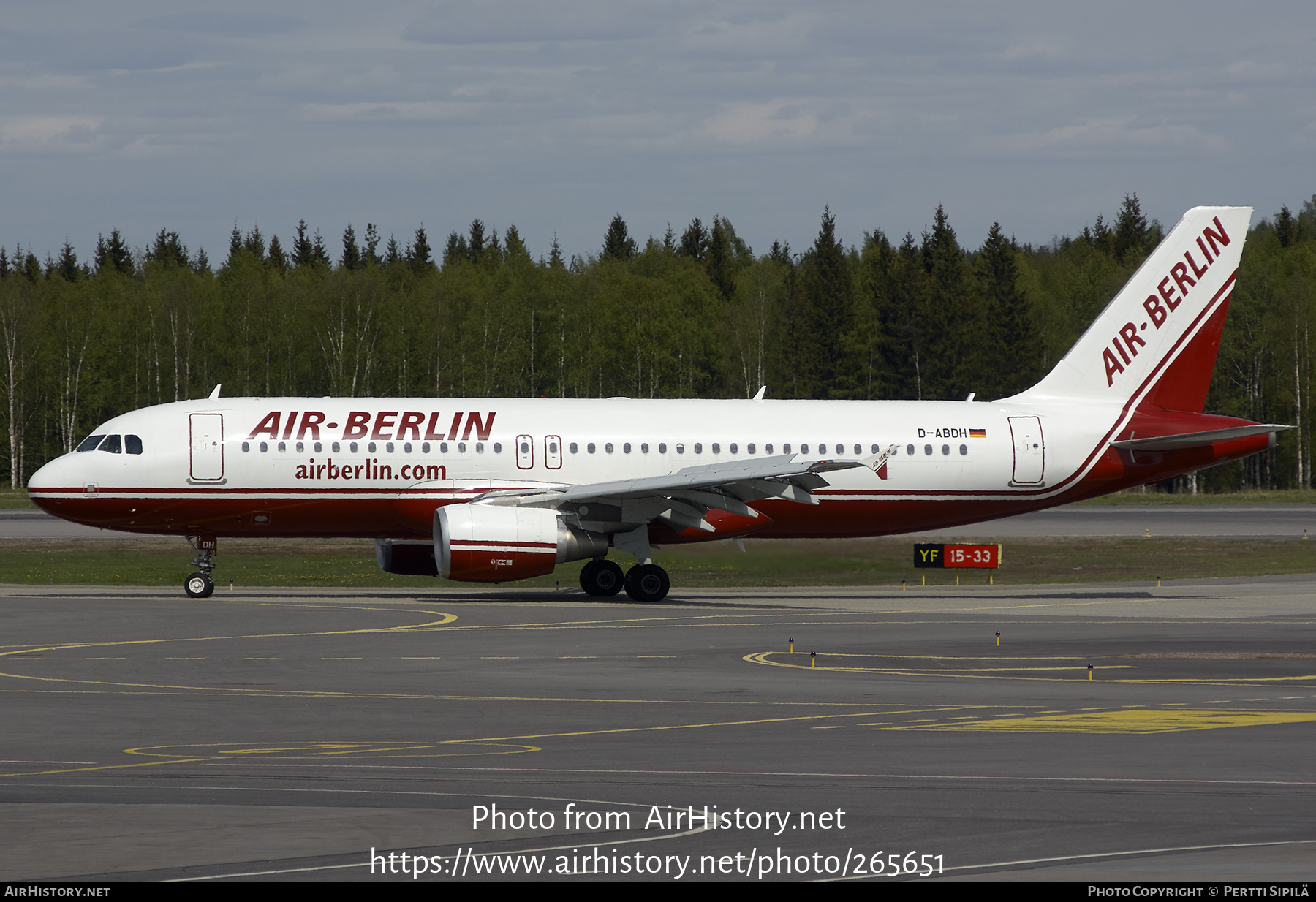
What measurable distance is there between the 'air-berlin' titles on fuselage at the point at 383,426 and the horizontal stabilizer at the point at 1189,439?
56.0 feet

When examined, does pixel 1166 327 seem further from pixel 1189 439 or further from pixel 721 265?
pixel 721 265

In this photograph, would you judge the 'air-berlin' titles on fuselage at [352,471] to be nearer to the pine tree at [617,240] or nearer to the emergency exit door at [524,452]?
the emergency exit door at [524,452]

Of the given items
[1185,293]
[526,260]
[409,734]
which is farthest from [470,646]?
[526,260]

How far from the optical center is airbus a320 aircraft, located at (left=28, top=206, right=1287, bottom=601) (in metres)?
37.3

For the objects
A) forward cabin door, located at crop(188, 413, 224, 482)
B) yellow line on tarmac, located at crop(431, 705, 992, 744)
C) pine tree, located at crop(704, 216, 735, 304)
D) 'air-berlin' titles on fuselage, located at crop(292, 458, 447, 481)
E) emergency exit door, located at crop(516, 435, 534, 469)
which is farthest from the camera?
pine tree, located at crop(704, 216, 735, 304)

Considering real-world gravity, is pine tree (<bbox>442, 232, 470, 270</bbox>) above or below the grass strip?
above

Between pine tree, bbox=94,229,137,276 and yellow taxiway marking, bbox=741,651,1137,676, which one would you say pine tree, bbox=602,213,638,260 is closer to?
pine tree, bbox=94,229,137,276

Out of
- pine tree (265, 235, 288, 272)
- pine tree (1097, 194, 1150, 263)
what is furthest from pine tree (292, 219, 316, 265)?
pine tree (1097, 194, 1150, 263)

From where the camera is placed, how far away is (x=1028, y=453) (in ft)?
136

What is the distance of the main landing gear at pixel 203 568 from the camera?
3750 centimetres

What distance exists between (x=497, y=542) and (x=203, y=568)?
7.76 metres

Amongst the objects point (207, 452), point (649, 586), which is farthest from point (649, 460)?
point (207, 452)

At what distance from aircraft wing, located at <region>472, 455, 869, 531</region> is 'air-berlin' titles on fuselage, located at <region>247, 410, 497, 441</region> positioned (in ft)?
6.14

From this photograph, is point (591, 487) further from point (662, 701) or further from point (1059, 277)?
point (1059, 277)
